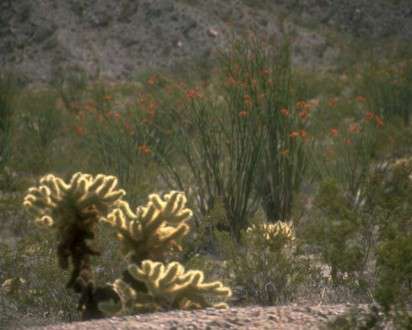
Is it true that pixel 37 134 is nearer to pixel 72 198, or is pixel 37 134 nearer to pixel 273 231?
pixel 273 231

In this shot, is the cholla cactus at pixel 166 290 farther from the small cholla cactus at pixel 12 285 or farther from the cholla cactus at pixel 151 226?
the small cholla cactus at pixel 12 285

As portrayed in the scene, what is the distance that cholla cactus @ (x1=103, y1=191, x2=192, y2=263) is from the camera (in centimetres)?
532

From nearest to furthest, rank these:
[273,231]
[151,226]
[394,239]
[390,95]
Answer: [394,239] < [151,226] < [273,231] < [390,95]

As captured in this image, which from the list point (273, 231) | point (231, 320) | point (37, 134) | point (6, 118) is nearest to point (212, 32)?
point (37, 134)

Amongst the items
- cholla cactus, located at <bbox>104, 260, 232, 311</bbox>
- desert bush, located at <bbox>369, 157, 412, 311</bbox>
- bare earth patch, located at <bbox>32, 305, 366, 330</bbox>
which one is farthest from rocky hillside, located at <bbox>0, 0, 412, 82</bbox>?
bare earth patch, located at <bbox>32, 305, 366, 330</bbox>

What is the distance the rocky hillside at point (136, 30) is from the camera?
29.4 metres

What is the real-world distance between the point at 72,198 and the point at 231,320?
130 cm

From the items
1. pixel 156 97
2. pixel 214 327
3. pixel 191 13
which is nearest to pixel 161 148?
pixel 156 97

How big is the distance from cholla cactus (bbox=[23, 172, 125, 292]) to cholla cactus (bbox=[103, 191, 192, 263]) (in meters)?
0.13

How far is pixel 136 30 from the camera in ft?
103

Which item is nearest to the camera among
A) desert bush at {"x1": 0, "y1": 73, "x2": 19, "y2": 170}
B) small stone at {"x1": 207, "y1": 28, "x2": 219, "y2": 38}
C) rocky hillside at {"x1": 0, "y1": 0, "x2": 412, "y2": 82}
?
desert bush at {"x1": 0, "y1": 73, "x2": 19, "y2": 170}

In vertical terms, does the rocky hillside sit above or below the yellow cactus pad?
above

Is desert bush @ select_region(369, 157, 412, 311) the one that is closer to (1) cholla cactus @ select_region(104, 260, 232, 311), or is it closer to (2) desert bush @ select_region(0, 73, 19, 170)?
(1) cholla cactus @ select_region(104, 260, 232, 311)

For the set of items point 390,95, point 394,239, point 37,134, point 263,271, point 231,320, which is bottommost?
point 231,320
